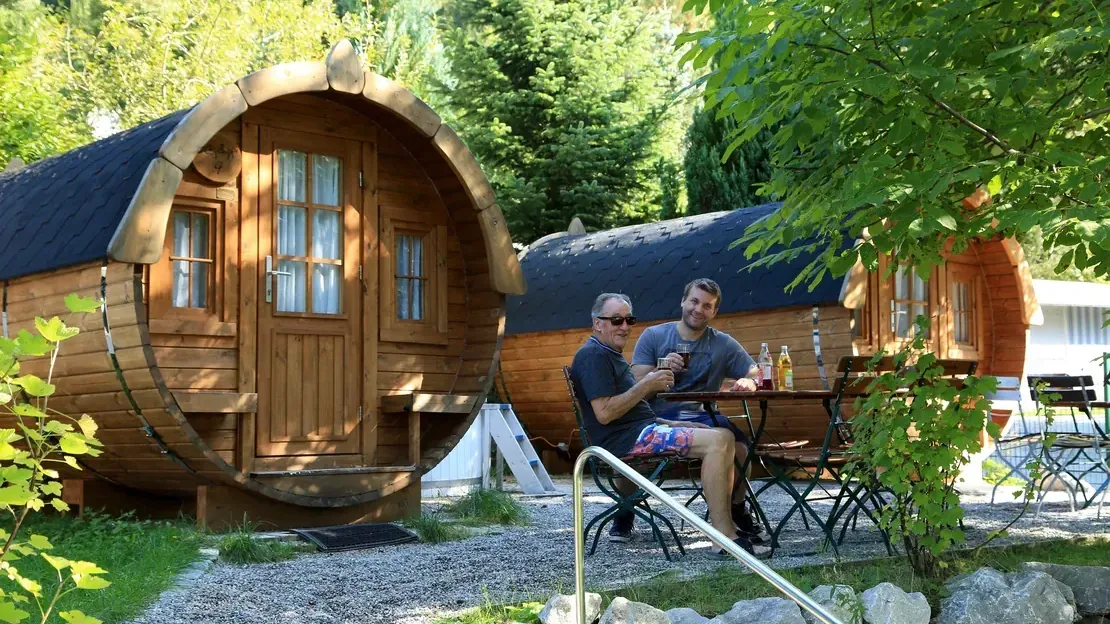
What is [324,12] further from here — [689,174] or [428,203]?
[428,203]

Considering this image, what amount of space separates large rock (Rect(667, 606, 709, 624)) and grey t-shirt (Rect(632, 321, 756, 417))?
2.57 meters

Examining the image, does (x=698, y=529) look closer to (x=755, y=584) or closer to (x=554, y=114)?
(x=755, y=584)

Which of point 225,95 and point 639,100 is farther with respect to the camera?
point 639,100

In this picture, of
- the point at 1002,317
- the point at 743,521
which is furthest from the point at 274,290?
the point at 1002,317

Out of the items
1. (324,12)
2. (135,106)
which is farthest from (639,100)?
(135,106)

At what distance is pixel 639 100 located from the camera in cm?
2062

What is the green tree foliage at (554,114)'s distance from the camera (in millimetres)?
19641

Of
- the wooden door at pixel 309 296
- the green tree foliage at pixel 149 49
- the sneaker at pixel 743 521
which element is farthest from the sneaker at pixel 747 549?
the green tree foliage at pixel 149 49

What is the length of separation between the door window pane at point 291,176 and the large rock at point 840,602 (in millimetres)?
4972

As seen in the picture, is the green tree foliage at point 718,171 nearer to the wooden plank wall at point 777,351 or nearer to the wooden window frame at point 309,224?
the wooden plank wall at point 777,351

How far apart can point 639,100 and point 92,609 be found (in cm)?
1650

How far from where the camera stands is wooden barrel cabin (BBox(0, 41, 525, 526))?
7680 mm

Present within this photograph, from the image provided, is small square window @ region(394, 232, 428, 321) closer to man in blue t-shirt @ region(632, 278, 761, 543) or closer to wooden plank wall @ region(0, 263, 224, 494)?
wooden plank wall @ region(0, 263, 224, 494)

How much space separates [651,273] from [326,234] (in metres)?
5.24
